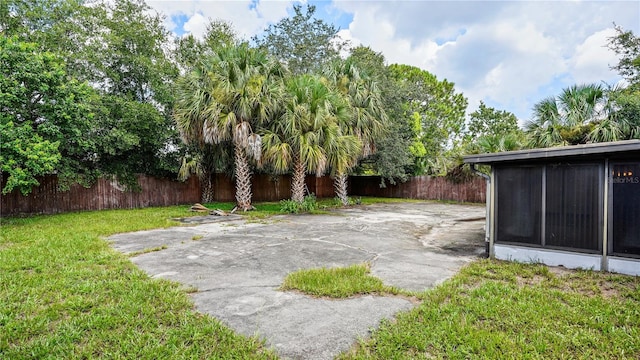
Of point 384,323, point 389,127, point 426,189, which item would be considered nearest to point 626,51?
point 389,127

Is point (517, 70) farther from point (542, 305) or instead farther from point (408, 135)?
point (542, 305)

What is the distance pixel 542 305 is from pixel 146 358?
3.52 metres

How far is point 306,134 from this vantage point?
35.8ft

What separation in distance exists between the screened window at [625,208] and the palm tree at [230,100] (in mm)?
8787

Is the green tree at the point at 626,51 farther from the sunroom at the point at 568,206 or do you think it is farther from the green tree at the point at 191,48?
the green tree at the point at 191,48

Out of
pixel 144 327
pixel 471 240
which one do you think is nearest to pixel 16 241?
pixel 144 327

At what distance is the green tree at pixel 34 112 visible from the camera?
706 cm

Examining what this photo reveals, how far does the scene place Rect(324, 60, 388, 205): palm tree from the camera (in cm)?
1336

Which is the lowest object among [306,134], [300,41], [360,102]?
[306,134]

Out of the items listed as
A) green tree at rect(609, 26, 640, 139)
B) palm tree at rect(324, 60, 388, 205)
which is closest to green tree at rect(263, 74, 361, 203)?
palm tree at rect(324, 60, 388, 205)

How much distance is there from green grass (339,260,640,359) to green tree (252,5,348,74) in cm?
1572

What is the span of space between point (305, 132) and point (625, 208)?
336 inches

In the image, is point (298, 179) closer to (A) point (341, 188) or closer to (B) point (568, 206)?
(A) point (341, 188)

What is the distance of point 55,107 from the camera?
7980 mm
